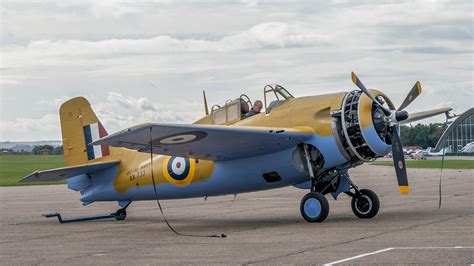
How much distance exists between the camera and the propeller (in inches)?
616

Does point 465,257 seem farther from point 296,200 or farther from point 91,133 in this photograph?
point 296,200

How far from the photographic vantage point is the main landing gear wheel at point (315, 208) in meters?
15.7

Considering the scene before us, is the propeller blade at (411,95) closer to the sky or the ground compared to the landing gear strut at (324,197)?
closer to the sky

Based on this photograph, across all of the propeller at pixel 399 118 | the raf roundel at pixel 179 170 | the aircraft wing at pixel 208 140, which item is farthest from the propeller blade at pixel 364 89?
the raf roundel at pixel 179 170

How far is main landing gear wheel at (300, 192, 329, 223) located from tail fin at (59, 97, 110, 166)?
20.7 ft

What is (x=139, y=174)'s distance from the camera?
18641 mm

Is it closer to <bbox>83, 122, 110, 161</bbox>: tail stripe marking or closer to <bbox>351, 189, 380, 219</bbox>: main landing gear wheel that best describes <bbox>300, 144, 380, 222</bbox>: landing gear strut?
<bbox>351, 189, 380, 219</bbox>: main landing gear wheel

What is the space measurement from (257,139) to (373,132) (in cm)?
222

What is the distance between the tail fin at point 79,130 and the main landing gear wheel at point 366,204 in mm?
6696

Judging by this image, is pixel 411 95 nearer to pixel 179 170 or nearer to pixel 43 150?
pixel 179 170

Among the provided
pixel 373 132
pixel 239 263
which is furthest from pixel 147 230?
pixel 239 263

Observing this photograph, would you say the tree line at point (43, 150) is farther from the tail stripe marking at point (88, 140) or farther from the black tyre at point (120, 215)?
the black tyre at point (120, 215)

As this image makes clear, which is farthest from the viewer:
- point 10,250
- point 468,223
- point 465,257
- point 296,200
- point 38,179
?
point 296,200

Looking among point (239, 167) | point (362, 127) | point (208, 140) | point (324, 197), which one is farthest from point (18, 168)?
point (362, 127)
